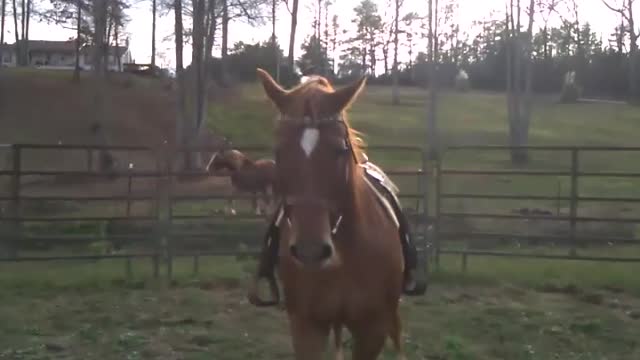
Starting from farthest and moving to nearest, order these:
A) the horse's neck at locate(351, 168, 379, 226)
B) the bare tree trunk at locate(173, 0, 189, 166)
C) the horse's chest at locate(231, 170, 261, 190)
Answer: the bare tree trunk at locate(173, 0, 189, 166) < the horse's chest at locate(231, 170, 261, 190) < the horse's neck at locate(351, 168, 379, 226)

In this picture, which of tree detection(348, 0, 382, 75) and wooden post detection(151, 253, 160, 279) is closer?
wooden post detection(151, 253, 160, 279)

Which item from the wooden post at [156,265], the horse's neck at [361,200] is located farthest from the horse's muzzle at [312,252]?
the wooden post at [156,265]

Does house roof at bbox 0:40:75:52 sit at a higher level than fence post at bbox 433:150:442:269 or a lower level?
higher

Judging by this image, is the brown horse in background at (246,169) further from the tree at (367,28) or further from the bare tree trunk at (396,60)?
the tree at (367,28)

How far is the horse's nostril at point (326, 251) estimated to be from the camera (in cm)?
324

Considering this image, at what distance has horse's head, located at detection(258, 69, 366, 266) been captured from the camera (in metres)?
3.29

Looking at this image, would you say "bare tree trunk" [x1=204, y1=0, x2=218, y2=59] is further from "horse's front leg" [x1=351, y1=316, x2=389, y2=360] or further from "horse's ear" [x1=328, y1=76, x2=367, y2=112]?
"horse's ear" [x1=328, y1=76, x2=367, y2=112]

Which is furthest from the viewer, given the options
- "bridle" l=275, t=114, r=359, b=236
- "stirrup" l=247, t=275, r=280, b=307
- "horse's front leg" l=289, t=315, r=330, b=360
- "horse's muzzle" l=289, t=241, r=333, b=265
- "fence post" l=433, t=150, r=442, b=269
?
"fence post" l=433, t=150, r=442, b=269

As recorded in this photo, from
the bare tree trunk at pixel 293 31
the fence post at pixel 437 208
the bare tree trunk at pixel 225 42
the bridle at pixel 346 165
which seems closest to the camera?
the bridle at pixel 346 165

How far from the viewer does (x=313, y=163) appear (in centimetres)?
338

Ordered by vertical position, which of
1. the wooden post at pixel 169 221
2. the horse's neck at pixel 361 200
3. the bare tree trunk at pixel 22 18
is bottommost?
the wooden post at pixel 169 221

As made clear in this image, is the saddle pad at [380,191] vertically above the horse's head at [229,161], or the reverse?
the horse's head at [229,161]

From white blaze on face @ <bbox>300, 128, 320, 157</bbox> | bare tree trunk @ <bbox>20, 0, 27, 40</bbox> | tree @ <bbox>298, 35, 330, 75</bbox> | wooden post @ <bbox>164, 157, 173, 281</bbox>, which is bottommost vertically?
wooden post @ <bbox>164, 157, 173, 281</bbox>

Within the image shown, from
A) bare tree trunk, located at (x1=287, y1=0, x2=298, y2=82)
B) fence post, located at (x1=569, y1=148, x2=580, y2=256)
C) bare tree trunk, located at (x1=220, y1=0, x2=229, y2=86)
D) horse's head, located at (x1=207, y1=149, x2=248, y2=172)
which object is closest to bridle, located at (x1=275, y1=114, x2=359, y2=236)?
horse's head, located at (x1=207, y1=149, x2=248, y2=172)
